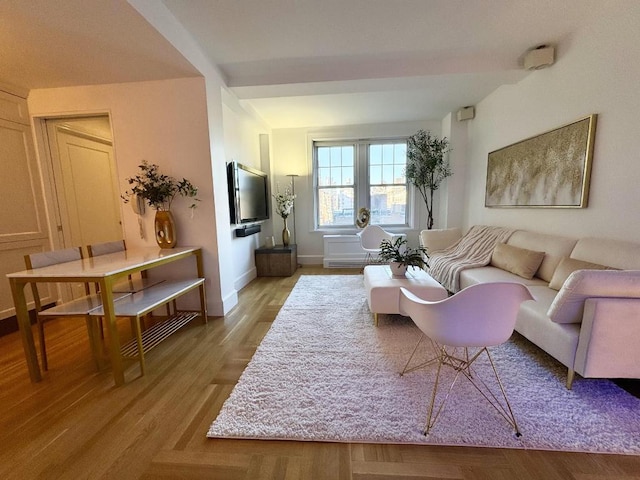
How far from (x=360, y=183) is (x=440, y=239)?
6.37 feet

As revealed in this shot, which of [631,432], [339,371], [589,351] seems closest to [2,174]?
[339,371]

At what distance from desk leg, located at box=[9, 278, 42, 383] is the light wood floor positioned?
0.29 feet

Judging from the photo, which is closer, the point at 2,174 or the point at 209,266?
the point at 2,174

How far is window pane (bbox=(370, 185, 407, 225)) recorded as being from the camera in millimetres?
5191

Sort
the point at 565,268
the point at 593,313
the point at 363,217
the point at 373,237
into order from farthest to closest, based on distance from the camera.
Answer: the point at 363,217, the point at 373,237, the point at 565,268, the point at 593,313

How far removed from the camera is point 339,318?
2.71 metres

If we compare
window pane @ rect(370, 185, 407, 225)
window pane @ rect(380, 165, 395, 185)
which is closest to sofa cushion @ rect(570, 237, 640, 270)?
window pane @ rect(370, 185, 407, 225)

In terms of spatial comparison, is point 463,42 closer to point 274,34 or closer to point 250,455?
point 274,34

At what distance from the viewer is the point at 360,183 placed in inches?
205

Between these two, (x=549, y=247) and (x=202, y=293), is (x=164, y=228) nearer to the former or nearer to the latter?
(x=202, y=293)

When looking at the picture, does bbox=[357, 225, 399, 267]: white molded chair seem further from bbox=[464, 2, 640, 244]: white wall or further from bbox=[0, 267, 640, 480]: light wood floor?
bbox=[0, 267, 640, 480]: light wood floor

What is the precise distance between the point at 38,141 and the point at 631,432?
5.28 meters

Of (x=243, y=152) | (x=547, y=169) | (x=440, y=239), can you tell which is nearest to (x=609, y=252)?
(x=547, y=169)

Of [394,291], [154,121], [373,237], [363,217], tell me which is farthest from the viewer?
[363,217]
